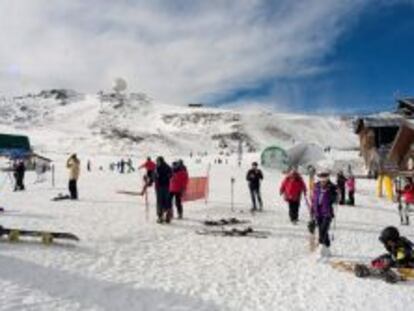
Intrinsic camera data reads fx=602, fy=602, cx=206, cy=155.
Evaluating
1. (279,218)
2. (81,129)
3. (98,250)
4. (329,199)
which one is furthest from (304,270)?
(81,129)

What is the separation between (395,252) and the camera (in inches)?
475

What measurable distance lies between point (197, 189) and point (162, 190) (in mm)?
11351

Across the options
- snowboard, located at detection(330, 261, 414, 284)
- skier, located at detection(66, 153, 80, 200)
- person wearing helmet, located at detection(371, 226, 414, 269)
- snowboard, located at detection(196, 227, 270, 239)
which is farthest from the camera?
skier, located at detection(66, 153, 80, 200)

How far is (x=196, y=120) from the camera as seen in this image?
18200cm

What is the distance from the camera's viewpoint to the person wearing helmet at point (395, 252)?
11945mm

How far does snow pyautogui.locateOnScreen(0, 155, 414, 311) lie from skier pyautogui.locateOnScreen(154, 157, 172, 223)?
0.52 meters

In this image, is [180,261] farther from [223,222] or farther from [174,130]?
[174,130]

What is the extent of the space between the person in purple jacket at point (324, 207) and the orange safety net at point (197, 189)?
14.1 meters

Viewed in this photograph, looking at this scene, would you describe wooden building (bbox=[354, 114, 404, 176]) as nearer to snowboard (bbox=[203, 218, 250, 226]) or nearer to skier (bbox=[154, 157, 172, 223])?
snowboard (bbox=[203, 218, 250, 226])

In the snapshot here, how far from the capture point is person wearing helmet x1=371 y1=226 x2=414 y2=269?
470 inches

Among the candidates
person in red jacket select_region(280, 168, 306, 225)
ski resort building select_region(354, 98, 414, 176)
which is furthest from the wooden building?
person in red jacket select_region(280, 168, 306, 225)

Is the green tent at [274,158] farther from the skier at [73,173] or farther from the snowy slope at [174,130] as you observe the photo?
the snowy slope at [174,130]

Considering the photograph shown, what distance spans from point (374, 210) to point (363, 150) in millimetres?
34105

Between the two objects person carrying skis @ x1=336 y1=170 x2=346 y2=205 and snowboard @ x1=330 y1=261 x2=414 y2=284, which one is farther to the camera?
person carrying skis @ x1=336 y1=170 x2=346 y2=205
